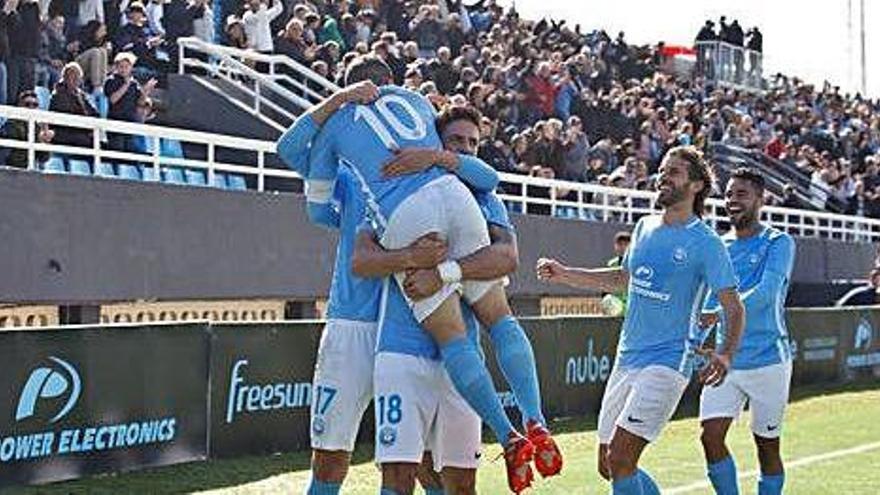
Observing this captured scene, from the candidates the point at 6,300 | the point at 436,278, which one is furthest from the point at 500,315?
the point at 6,300

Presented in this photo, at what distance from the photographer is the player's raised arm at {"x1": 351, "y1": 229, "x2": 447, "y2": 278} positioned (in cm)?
681

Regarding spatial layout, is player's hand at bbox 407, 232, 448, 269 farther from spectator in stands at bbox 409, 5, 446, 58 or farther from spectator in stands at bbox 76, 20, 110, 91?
spectator in stands at bbox 409, 5, 446, 58

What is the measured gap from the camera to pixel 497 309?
7.12 meters

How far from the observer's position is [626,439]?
8.88 metres

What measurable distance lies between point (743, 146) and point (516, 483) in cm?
3143

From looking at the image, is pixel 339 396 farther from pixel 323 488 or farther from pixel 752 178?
pixel 752 178

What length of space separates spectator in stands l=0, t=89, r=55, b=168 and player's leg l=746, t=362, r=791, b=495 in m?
7.41

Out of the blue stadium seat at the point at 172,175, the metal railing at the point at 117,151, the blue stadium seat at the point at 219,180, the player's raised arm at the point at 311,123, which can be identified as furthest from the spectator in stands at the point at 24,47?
the player's raised arm at the point at 311,123

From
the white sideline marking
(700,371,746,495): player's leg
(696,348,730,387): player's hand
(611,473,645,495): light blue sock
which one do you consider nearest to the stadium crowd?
(700,371,746,495): player's leg

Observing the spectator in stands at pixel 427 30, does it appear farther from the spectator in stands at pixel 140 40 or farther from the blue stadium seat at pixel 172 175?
the blue stadium seat at pixel 172 175

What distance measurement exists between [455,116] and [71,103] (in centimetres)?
1008

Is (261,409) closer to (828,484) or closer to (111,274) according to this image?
(111,274)

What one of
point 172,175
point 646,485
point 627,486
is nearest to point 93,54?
point 172,175

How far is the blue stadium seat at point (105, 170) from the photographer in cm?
1639
